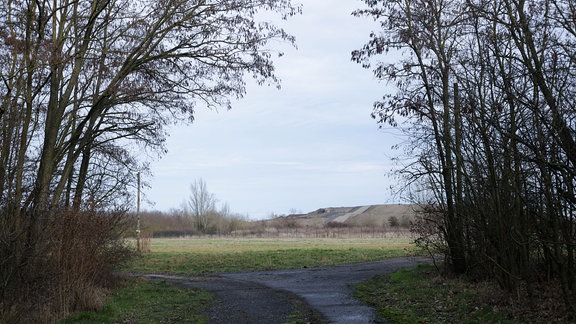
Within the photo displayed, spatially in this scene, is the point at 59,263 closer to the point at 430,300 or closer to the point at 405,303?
the point at 405,303

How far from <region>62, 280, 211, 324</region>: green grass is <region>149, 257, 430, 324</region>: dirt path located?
58cm

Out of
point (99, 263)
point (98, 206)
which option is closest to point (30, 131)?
point (98, 206)

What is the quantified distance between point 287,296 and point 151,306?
13.5 feet

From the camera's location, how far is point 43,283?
459 inches

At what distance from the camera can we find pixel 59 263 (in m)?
14.0

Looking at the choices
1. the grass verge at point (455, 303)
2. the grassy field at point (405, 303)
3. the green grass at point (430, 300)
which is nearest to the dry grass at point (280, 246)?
the green grass at point (430, 300)

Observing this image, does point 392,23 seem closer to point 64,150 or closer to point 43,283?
point 64,150

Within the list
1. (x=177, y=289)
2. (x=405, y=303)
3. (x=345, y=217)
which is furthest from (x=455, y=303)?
(x=345, y=217)

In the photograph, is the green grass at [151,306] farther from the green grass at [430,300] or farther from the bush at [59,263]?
the green grass at [430,300]

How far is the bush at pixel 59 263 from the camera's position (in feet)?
35.3

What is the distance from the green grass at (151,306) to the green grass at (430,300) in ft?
15.1

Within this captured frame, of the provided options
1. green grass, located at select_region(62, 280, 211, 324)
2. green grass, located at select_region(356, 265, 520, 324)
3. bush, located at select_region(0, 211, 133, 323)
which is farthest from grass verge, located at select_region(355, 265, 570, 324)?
bush, located at select_region(0, 211, 133, 323)

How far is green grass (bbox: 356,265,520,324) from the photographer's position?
473 inches

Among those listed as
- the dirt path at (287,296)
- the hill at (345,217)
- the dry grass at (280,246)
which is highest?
the hill at (345,217)
